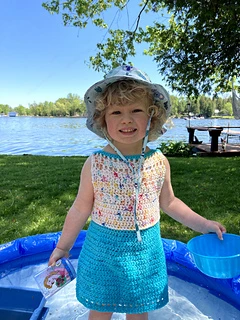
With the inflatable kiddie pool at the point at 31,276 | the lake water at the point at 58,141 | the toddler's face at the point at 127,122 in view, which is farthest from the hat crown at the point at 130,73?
the lake water at the point at 58,141

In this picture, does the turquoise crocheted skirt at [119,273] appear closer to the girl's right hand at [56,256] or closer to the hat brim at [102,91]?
the girl's right hand at [56,256]

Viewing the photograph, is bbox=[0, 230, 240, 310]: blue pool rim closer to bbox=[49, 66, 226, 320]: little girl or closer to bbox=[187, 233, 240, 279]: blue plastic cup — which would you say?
bbox=[187, 233, 240, 279]: blue plastic cup

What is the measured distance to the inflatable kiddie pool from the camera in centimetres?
178

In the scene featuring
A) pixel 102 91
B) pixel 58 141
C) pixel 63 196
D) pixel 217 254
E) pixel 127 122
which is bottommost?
pixel 58 141

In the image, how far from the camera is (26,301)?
1.82 m

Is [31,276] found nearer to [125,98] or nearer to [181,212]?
[181,212]

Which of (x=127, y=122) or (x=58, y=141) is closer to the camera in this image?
(x=127, y=122)

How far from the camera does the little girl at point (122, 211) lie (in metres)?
1.23

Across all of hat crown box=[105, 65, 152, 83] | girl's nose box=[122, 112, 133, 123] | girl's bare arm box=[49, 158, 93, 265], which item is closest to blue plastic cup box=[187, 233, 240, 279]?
girl's bare arm box=[49, 158, 93, 265]

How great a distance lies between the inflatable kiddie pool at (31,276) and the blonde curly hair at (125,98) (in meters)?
1.13

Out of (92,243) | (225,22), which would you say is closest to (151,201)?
(92,243)

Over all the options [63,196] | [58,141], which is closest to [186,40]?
[63,196]

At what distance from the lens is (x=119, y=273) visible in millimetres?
1220

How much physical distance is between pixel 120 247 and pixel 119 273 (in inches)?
4.0
